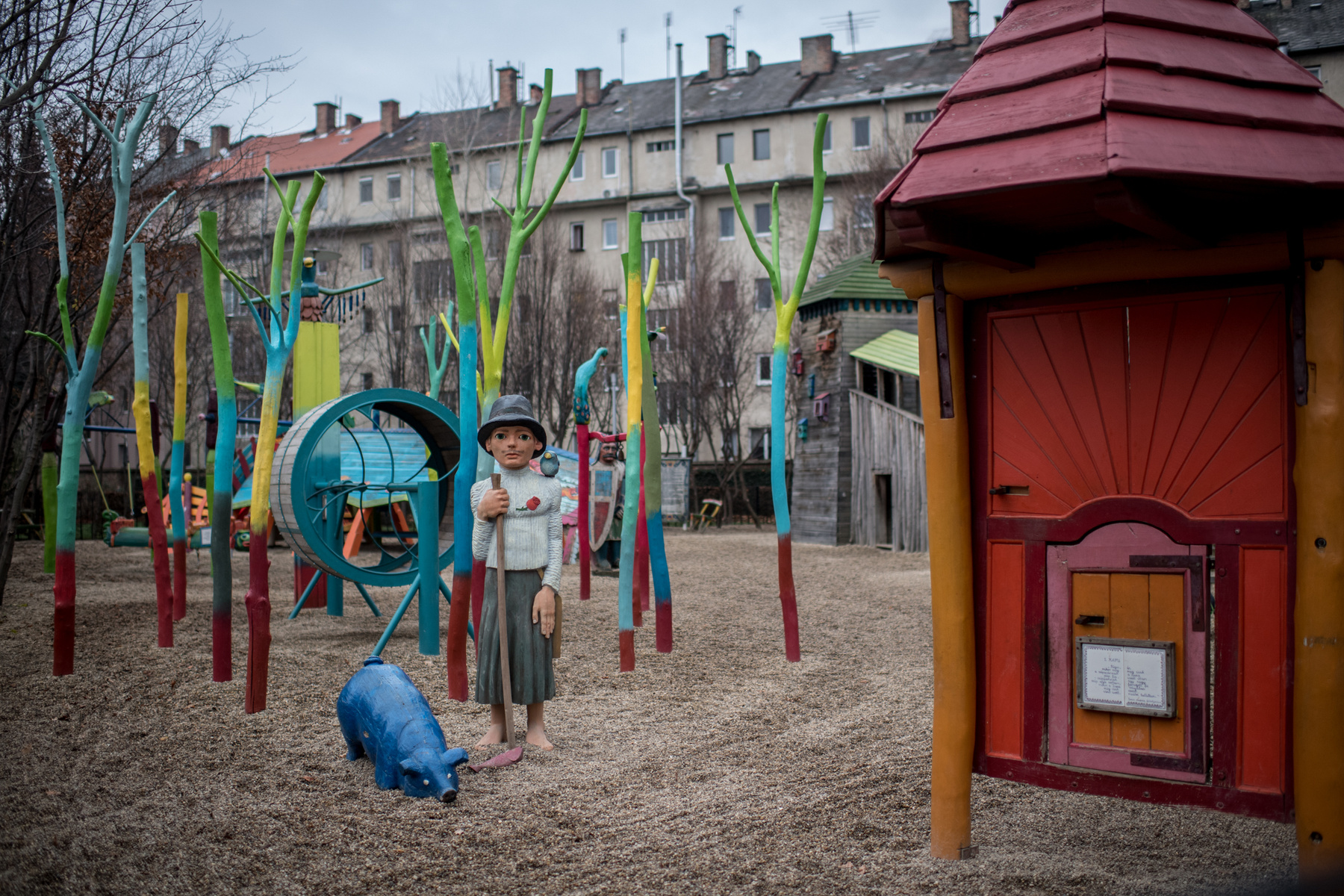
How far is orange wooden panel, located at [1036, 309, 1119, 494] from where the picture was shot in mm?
3408

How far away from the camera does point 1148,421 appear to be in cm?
333

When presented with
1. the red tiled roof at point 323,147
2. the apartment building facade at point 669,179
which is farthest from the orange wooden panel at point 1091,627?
the red tiled roof at point 323,147

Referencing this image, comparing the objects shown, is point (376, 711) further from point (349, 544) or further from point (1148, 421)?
Result: point (349, 544)

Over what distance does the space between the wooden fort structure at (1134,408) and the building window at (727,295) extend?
1029 inches

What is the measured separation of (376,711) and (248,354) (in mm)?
27176

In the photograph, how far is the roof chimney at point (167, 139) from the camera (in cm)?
993

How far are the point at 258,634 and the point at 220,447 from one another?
113 centimetres

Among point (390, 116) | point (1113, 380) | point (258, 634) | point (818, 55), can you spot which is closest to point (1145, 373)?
point (1113, 380)

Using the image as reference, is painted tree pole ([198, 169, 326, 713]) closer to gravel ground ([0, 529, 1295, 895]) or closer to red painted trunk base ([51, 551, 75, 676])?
gravel ground ([0, 529, 1295, 895])

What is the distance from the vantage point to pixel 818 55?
36.8 meters

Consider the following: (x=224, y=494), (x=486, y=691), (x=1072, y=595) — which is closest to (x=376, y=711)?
(x=486, y=691)

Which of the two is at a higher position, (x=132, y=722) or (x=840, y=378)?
(x=840, y=378)

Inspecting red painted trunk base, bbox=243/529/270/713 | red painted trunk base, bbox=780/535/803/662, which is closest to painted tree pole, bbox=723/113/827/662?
red painted trunk base, bbox=780/535/803/662

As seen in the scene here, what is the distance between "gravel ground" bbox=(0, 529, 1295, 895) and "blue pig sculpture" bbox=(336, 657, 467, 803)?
82 millimetres
